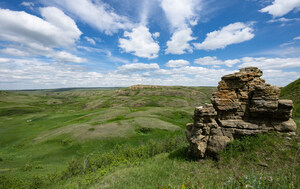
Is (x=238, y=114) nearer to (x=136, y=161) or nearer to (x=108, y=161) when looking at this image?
(x=136, y=161)

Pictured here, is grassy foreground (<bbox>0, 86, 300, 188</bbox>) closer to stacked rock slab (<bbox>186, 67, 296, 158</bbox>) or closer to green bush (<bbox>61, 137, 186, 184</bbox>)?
green bush (<bbox>61, 137, 186, 184</bbox>)

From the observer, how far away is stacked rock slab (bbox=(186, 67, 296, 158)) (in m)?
16.2

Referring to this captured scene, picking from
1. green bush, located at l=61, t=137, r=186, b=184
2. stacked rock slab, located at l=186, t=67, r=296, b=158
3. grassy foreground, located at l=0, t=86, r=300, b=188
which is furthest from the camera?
green bush, located at l=61, t=137, r=186, b=184

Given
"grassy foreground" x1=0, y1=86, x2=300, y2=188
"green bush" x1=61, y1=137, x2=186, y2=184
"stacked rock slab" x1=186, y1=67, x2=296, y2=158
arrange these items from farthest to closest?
"green bush" x1=61, y1=137, x2=186, y2=184 < "stacked rock slab" x1=186, y1=67, x2=296, y2=158 < "grassy foreground" x1=0, y1=86, x2=300, y2=188

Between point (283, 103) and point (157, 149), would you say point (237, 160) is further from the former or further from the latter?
point (157, 149)

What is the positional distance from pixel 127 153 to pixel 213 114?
24100 millimetres

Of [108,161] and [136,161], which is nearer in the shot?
[136,161]

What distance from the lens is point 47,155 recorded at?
3900 centimetres

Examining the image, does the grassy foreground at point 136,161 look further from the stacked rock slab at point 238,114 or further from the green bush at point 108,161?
the stacked rock slab at point 238,114

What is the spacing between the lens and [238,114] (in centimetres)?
1869

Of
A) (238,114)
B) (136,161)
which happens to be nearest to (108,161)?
(136,161)

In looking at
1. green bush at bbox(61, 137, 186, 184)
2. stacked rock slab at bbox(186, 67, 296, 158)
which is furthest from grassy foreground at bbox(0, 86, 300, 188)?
stacked rock slab at bbox(186, 67, 296, 158)

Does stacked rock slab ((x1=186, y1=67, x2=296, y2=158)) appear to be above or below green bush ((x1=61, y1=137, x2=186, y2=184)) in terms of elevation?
above

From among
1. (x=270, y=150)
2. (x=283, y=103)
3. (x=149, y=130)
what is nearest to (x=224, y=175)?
(x=270, y=150)
